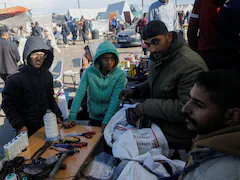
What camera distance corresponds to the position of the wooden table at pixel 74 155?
1626 millimetres

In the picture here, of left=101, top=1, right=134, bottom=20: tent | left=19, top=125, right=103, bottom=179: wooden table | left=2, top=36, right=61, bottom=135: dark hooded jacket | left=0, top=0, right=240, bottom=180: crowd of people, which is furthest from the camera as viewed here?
left=101, top=1, right=134, bottom=20: tent


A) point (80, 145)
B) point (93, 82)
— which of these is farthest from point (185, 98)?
point (93, 82)

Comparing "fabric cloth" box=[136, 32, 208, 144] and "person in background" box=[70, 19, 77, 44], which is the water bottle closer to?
"fabric cloth" box=[136, 32, 208, 144]

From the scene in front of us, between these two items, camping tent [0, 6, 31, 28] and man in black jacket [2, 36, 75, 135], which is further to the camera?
camping tent [0, 6, 31, 28]

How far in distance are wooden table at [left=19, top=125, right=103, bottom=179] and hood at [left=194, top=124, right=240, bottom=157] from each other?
103 cm

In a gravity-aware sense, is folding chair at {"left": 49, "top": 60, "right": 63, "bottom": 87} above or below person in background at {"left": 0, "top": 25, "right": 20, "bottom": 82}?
below

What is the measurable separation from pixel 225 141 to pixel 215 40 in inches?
73.7

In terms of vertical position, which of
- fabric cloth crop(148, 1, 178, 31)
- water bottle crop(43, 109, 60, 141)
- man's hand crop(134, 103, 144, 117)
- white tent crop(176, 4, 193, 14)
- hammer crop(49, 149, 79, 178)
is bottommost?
hammer crop(49, 149, 79, 178)

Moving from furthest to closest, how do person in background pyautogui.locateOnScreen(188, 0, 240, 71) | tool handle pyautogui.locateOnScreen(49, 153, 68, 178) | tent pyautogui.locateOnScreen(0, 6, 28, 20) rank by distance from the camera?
tent pyautogui.locateOnScreen(0, 6, 28, 20) → person in background pyautogui.locateOnScreen(188, 0, 240, 71) → tool handle pyautogui.locateOnScreen(49, 153, 68, 178)

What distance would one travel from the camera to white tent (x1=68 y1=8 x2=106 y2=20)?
30.0m

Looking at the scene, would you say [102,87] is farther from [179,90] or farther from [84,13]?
[84,13]

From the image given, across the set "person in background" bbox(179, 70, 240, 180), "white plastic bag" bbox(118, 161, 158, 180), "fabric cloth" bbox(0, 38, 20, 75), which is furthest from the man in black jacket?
"fabric cloth" bbox(0, 38, 20, 75)

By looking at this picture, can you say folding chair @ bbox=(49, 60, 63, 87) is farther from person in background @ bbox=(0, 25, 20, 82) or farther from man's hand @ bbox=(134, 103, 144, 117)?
man's hand @ bbox=(134, 103, 144, 117)

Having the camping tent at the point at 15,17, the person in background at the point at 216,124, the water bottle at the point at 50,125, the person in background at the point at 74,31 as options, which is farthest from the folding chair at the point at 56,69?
the person in background at the point at 74,31
